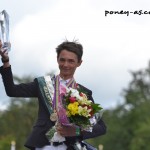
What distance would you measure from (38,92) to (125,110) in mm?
62724

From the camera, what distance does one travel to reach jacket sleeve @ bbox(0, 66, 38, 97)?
6.74 m

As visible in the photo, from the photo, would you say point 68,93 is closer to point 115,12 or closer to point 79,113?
point 79,113

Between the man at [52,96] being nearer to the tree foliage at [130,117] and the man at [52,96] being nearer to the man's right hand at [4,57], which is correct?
the man's right hand at [4,57]

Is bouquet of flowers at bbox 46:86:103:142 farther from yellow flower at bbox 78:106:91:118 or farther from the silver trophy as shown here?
the silver trophy

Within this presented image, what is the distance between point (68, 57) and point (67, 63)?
0.19 feet

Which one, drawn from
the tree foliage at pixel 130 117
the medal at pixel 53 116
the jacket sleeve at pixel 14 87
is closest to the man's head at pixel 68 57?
the jacket sleeve at pixel 14 87

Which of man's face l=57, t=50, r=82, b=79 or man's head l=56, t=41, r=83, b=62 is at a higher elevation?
man's head l=56, t=41, r=83, b=62

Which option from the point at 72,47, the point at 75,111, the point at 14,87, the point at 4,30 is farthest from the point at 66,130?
the point at 4,30

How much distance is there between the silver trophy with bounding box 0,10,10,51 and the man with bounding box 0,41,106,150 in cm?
18

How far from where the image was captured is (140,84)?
67.6 m

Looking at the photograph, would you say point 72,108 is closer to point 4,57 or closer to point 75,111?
point 75,111

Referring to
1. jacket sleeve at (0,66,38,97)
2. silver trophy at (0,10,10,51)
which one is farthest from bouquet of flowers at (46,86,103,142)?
silver trophy at (0,10,10,51)

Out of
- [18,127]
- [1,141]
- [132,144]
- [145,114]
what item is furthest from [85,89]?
[145,114]

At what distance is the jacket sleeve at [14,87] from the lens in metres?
6.74
